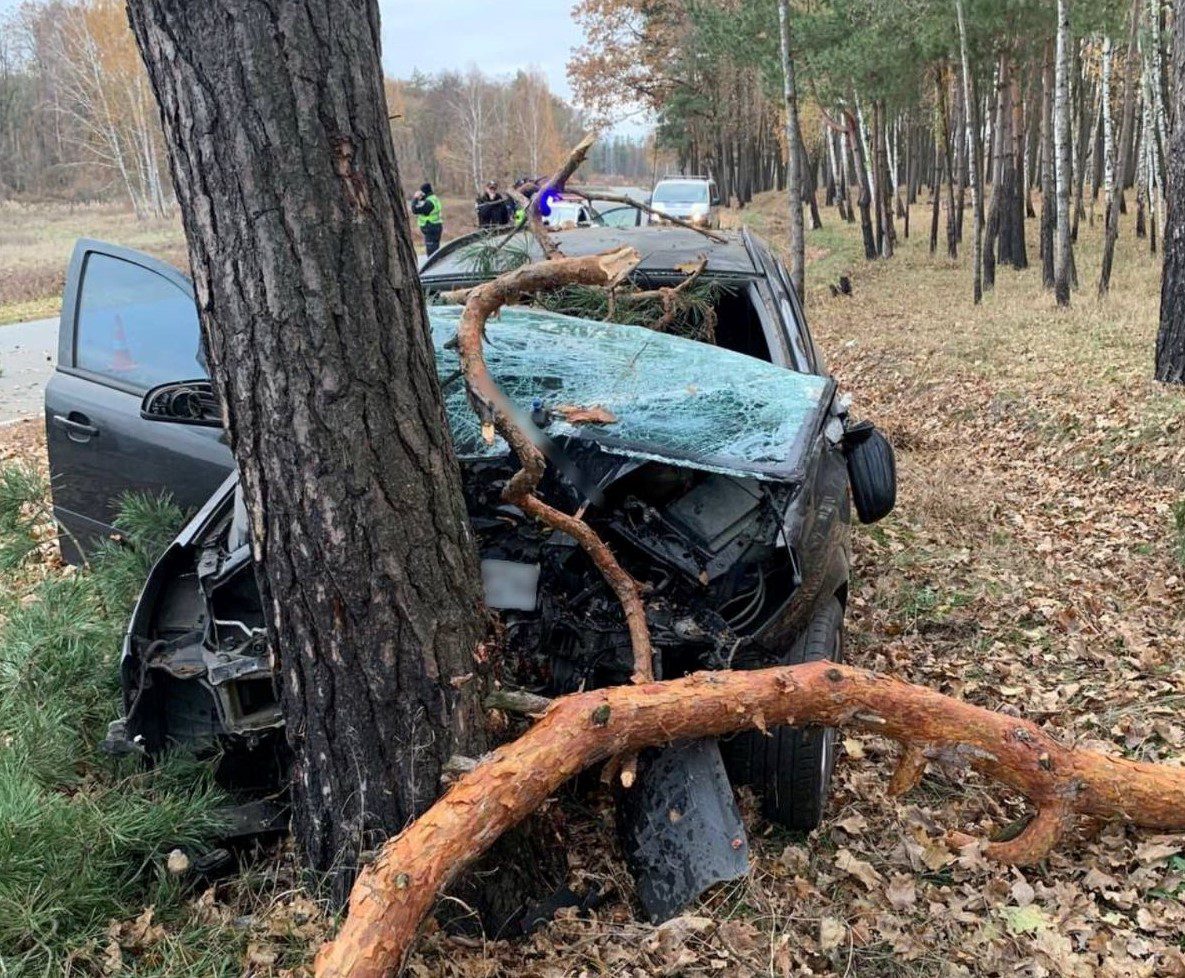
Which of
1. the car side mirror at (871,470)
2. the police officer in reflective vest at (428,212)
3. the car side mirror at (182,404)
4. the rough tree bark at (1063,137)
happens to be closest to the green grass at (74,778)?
the car side mirror at (182,404)

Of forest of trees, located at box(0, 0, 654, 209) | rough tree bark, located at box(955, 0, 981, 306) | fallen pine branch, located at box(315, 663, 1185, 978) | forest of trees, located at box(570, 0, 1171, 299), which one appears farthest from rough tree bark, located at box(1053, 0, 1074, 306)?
forest of trees, located at box(0, 0, 654, 209)

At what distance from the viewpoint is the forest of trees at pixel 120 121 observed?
41094 millimetres

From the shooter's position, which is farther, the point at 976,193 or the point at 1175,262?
the point at 976,193

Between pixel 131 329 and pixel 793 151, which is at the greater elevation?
pixel 793 151

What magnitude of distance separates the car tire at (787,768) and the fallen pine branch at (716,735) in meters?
0.29

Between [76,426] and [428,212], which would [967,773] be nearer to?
[76,426]

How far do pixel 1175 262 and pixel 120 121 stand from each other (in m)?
47.1

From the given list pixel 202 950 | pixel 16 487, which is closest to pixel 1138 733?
pixel 202 950

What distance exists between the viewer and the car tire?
9.39 feet

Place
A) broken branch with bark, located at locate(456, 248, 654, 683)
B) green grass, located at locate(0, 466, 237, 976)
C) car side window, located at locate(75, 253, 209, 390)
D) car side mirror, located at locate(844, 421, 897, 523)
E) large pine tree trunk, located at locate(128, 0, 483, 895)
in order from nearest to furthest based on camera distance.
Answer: large pine tree trunk, located at locate(128, 0, 483, 895) → green grass, located at locate(0, 466, 237, 976) → broken branch with bark, located at locate(456, 248, 654, 683) → car side mirror, located at locate(844, 421, 897, 523) → car side window, located at locate(75, 253, 209, 390)

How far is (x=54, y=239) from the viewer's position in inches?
1277

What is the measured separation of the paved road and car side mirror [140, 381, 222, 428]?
6.42 metres

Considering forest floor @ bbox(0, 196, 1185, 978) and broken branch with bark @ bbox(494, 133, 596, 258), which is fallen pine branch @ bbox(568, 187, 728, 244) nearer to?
broken branch with bark @ bbox(494, 133, 596, 258)

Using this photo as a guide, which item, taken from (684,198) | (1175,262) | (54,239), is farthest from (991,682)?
(54,239)
